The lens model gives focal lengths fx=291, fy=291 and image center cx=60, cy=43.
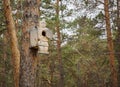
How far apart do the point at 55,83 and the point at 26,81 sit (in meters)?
23.4

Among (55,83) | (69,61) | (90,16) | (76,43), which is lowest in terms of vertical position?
(55,83)

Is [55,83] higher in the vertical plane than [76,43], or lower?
lower

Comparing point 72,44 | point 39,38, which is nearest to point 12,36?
point 39,38

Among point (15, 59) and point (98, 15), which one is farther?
point (98, 15)

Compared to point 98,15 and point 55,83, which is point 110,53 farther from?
point 55,83

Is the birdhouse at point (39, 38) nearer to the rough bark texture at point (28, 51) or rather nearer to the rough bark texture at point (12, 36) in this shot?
the rough bark texture at point (28, 51)

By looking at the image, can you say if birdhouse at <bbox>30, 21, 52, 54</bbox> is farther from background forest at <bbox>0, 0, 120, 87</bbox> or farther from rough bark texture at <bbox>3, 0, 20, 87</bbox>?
rough bark texture at <bbox>3, 0, 20, 87</bbox>

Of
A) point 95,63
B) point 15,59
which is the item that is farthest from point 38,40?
point 95,63

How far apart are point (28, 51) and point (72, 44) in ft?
60.9

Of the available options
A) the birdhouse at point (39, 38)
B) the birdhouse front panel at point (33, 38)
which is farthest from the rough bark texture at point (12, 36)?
the birdhouse front panel at point (33, 38)

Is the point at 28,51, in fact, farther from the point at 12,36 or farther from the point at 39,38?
the point at 12,36

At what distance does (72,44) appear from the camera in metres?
23.4

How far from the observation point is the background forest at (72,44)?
1187 centimetres

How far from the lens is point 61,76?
22875 mm
